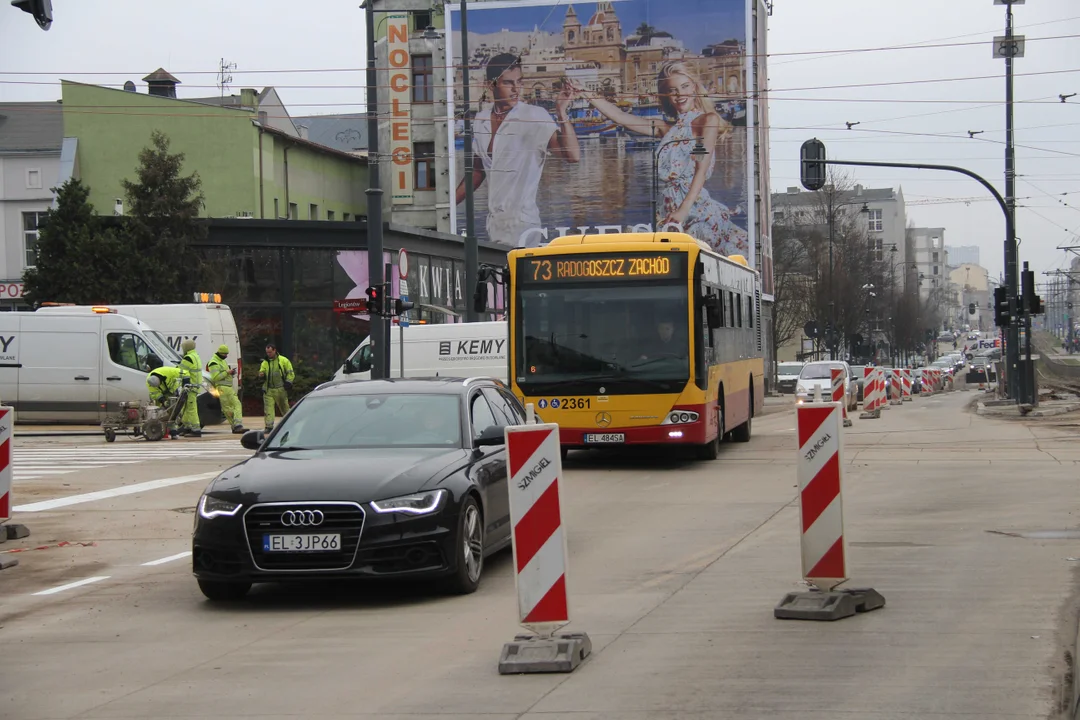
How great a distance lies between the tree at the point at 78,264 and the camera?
42.5m

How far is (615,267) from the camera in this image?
19875mm

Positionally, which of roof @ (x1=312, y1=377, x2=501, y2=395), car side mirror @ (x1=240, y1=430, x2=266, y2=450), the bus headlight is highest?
roof @ (x1=312, y1=377, x2=501, y2=395)

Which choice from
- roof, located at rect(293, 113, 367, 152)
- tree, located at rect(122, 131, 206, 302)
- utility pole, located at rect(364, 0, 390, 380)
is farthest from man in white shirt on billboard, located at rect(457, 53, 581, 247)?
utility pole, located at rect(364, 0, 390, 380)

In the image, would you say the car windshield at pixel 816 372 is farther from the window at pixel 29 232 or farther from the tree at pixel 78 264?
the window at pixel 29 232

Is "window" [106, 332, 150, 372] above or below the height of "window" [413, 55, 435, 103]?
below

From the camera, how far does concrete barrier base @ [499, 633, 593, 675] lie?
7.18 metres

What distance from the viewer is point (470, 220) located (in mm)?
35250

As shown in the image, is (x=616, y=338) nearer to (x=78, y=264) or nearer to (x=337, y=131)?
(x=78, y=264)

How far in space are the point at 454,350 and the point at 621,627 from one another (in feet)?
80.1

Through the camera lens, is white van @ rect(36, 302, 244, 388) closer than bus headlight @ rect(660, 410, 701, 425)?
No

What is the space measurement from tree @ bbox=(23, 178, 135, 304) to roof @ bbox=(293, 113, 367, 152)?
132ft

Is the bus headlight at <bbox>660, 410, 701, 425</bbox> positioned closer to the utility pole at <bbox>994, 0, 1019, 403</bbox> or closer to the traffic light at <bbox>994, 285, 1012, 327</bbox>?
the traffic light at <bbox>994, 285, 1012, 327</bbox>

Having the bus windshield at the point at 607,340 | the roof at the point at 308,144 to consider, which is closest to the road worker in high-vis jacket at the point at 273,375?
the bus windshield at the point at 607,340

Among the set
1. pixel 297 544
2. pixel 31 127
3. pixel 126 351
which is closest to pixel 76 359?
pixel 126 351
